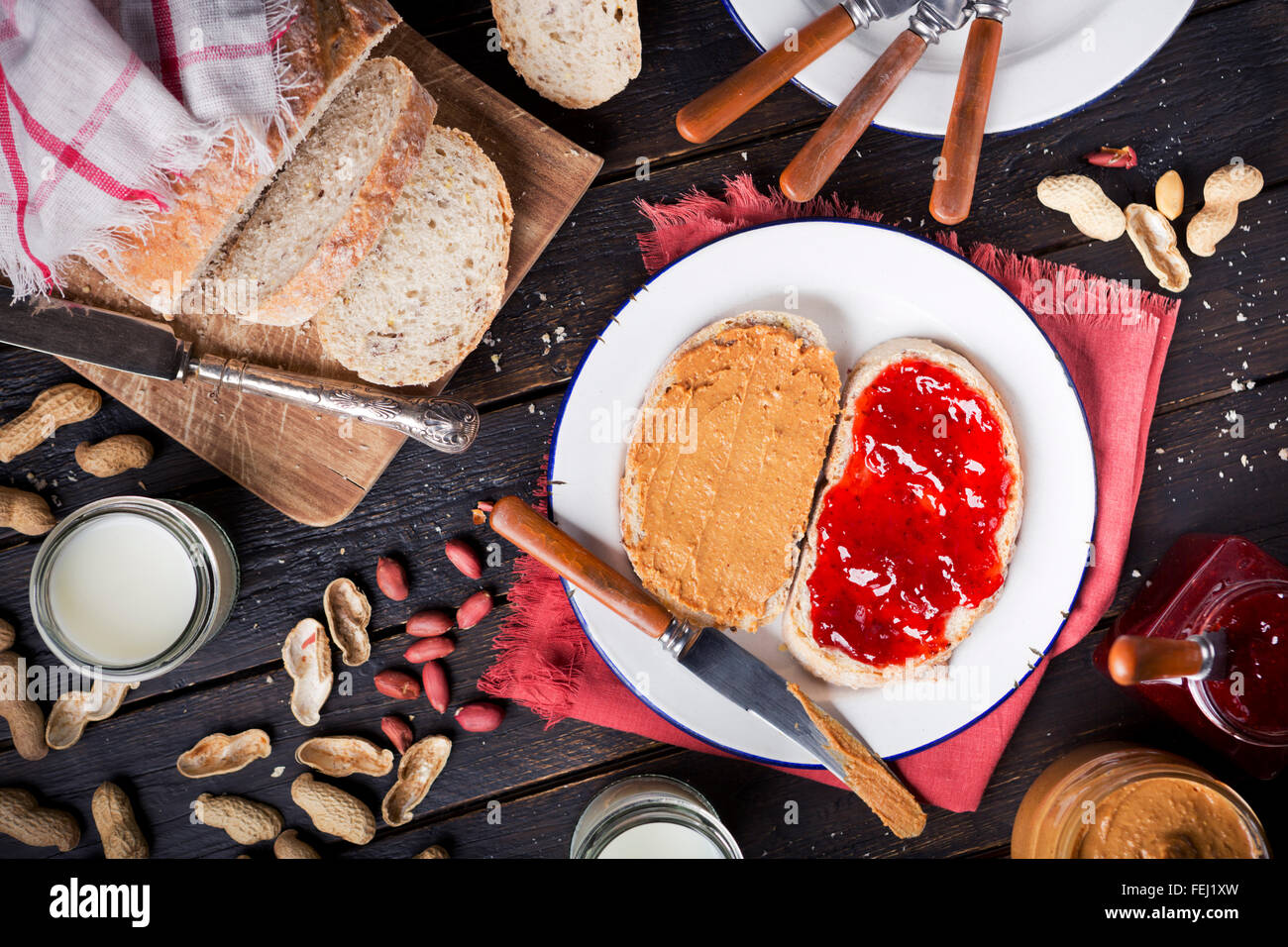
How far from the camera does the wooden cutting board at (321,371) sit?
1.82 m

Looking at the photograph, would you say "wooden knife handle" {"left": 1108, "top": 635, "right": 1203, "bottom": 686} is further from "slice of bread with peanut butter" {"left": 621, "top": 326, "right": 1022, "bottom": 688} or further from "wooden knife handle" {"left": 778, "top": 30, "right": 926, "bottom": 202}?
"wooden knife handle" {"left": 778, "top": 30, "right": 926, "bottom": 202}

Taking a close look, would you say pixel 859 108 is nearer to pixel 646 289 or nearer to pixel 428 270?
pixel 646 289

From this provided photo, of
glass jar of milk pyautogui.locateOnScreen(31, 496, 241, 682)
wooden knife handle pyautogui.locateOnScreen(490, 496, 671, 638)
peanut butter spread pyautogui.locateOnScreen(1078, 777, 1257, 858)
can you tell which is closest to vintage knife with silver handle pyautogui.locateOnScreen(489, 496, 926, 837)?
wooden knife handle pyautogui.locateOnScreen(490, 496, 671, 638)

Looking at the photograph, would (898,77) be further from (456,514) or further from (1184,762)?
(1184,762)

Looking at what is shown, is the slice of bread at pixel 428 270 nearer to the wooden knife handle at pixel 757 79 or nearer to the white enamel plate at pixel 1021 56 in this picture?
the wooden knife handle at pixel 757 79

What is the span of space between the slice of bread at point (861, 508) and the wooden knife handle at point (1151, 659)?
35cm

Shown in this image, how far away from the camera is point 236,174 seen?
1435 millimetres

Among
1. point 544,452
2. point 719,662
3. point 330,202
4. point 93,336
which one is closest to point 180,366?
point 93,336

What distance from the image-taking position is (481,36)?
1.91 metres

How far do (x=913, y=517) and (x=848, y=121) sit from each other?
0.83m

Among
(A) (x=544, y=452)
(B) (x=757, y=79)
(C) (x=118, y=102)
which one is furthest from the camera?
(A) (x=544, y=452)
